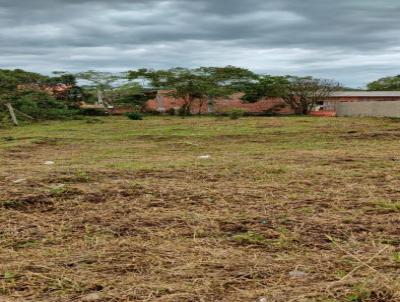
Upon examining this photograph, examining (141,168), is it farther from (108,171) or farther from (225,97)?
(225,97)

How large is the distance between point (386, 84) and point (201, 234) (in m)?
49.2

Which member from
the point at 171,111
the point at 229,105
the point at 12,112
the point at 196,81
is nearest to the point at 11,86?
the point at 12,112

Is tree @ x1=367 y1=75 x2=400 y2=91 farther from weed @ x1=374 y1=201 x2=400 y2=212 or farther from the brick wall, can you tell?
weed @ x1=374 y1=201 x2=400 y2=212

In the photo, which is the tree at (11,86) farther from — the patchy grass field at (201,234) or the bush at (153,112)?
the patchy grass field at (201,234)

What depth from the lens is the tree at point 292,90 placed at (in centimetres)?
3428

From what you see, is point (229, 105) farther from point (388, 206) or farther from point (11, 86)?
point (388, 206)

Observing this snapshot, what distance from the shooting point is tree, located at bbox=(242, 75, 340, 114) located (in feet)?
Result: 112

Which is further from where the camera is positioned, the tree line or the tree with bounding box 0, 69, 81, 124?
the tree line

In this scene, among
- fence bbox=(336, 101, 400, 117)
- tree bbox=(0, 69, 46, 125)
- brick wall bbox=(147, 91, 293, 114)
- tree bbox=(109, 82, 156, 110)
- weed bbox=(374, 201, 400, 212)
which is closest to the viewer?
weed bbox=(374, 201, 400, 212)

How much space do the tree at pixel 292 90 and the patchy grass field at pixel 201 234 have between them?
93.6ft

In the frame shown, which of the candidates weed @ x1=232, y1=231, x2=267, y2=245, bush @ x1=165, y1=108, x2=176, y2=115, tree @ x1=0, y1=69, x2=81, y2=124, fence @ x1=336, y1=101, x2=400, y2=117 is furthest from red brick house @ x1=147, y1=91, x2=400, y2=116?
weed @ x1=232, y1=231, x2=267, y2=245

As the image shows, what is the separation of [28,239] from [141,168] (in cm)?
324

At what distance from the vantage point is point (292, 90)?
34562mm

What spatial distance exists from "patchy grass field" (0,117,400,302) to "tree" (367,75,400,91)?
45000 mm
